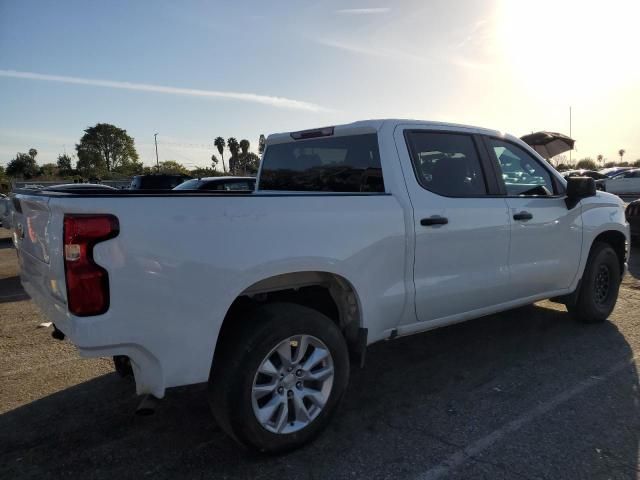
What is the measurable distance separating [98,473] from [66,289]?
110 cm

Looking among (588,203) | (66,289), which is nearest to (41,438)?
(66,289)

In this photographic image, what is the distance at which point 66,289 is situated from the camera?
2.30 metres

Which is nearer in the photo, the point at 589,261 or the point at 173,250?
the point at 173,250

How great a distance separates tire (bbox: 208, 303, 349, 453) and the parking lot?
14cm

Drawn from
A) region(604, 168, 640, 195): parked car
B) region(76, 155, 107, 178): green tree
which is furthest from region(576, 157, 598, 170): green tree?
region(76, 155, 107, 178): green tree

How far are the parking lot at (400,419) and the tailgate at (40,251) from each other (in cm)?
80

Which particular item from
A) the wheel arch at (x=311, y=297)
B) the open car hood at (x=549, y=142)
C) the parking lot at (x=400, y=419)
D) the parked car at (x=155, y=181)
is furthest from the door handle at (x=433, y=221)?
the open car hood at (x=549, y=142)

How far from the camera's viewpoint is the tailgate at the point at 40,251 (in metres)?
2.39

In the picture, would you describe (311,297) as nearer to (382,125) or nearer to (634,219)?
(382,125)

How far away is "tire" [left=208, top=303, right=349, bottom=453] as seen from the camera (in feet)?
8.63

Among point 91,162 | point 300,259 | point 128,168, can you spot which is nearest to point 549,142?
point 300,259

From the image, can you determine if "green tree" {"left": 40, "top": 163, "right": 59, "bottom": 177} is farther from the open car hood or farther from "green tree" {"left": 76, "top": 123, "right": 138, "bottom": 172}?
the open car hood

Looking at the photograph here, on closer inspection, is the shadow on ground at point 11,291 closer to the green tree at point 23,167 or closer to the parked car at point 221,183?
the parked car at point 221,183

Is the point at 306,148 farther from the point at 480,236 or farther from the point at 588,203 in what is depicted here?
the point at 588,203
